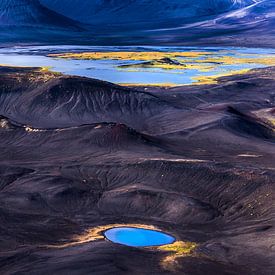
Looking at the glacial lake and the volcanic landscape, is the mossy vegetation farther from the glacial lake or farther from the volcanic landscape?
the volcanic landscape

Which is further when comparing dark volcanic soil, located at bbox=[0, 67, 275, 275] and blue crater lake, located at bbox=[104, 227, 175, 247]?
blue crater lake, located at bbox=[104, 227, 175, 247]

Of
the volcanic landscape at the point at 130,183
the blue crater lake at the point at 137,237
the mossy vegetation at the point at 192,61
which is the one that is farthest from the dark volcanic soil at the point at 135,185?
the mossy vegetation at the point at 192,61

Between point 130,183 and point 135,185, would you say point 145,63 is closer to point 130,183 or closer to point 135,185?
point 130,183

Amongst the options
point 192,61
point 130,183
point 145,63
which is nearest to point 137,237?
point 130,183

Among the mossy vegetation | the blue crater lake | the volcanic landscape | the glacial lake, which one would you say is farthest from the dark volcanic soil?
the glacial lake

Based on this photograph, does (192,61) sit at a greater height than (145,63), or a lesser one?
greater
